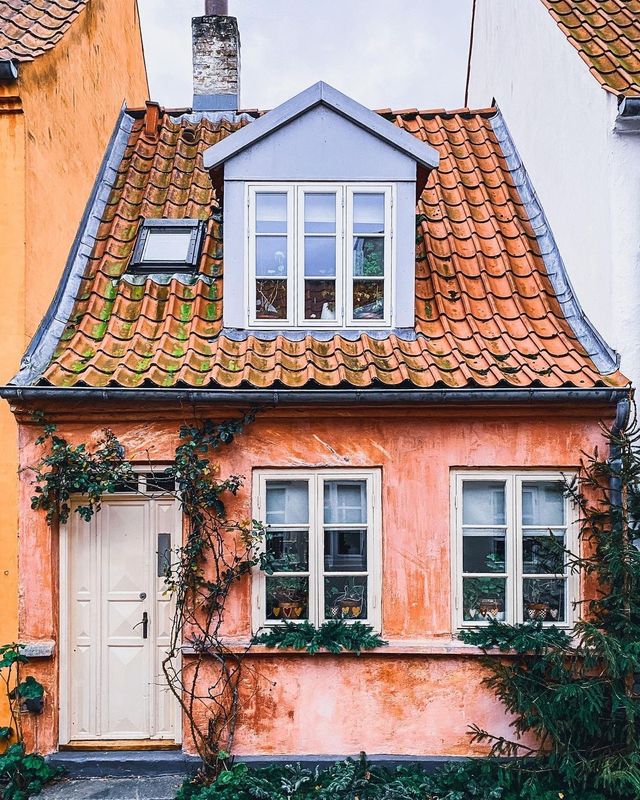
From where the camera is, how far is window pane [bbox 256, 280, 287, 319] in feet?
21.5

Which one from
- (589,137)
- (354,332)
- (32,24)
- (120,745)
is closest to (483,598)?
(354,332)

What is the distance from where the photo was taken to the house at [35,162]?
5938mm

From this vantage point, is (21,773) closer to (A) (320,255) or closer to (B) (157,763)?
(B) (157,763)

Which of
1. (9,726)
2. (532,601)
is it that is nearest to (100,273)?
(9,726)

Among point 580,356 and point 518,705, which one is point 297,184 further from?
point 518,705

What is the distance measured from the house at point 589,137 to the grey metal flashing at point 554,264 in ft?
0.29

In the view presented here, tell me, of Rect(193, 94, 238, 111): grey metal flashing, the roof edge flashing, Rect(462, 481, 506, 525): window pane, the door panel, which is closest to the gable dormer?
the roof edge flashing

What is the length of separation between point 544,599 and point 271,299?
12.5 ft

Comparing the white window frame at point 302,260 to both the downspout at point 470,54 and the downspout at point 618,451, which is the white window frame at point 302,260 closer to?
the downspout at point 618,451

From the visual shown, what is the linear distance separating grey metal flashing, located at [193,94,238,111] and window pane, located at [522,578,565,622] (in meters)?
7.43

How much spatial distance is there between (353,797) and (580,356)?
4.30m

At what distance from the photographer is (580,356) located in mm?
6199

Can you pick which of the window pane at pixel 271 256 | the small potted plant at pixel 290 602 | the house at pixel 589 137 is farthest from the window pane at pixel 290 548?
the house at pixel 589 137

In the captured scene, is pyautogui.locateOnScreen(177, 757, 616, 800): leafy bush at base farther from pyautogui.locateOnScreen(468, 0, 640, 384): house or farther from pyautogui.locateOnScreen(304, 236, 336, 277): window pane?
pyautogui.locateOnScreen(304, 236, 336, 277): window pane
